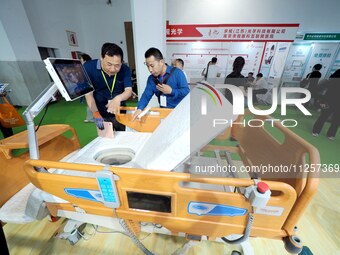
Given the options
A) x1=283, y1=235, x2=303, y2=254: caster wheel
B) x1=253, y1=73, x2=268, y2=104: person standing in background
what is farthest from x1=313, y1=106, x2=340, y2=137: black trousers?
x1=283, y1=235, x2=303, y2=254: caster wheel

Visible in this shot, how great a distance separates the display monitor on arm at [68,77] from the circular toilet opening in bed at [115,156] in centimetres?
54

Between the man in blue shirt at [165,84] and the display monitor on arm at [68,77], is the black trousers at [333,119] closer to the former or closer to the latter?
the man in blue shirt at [165,84]

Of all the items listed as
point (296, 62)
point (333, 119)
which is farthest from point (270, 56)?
point (333, 119)

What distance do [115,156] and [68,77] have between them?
690 millimetres

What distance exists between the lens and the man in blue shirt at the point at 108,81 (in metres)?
1.43

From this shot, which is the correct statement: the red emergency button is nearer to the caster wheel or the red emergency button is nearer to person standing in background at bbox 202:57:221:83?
the caster wheel

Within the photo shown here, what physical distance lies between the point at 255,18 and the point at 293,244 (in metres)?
6.15

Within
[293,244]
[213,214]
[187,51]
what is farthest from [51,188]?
[187,51]

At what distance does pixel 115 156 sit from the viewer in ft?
4.31

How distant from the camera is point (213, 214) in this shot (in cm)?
75

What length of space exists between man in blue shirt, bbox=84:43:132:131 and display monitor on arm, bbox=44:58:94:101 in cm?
49

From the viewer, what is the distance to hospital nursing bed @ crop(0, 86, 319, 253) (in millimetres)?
667

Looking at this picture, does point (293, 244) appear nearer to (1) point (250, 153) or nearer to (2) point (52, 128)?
(1) point (250, 153)

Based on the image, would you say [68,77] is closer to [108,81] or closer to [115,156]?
[115,156]
